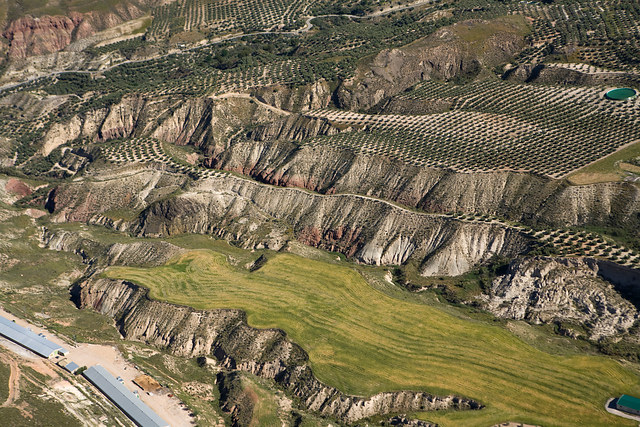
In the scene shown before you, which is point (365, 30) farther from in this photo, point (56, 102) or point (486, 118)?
point (56, 102)

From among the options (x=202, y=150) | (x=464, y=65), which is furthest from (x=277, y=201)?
(x=464, y=65)

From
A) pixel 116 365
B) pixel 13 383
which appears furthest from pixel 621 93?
pixel 13 383

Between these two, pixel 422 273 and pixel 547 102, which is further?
pixel 547 102

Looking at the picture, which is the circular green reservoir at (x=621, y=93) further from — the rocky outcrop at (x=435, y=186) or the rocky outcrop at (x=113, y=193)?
the rocky outcrop at (x=113, y=193)

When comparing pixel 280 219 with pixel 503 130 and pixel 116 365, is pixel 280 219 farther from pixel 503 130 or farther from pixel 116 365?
pixel 503 130

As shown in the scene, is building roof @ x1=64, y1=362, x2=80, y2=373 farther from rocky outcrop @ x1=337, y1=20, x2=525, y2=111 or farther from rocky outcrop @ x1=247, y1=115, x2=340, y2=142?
rocky outcrop @ x1=337, y1=20, x2=525, y2=111

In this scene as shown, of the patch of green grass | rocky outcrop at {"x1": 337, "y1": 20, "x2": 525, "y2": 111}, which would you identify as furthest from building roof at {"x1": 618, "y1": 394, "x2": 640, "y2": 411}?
rocky outcrop at {"x1": 337, "y1": 20, "x2": 525, "y2": 111}
